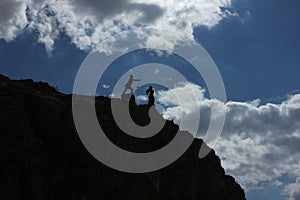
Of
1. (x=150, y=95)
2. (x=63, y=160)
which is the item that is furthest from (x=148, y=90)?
(x=63, y=160)

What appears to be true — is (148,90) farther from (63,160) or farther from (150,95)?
(63,160)

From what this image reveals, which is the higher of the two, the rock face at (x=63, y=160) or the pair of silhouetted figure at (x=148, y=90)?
the pair of silhouetted figure at (x=148, y=90)

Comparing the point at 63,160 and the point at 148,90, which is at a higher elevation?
the point at 148,90

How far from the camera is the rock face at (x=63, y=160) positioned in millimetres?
42812

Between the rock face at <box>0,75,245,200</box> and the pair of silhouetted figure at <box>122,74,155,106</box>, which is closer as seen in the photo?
the rock face at <box>0,75,245,200</box>

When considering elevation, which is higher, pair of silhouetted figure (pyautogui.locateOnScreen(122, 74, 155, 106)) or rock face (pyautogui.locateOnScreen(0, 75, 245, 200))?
pair of silhouetted figure (pyautogui.locateOnScreen(122, 74, 155, 106))

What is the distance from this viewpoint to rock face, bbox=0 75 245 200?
4281 centimetres

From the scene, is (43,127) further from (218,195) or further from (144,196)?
(218,195)

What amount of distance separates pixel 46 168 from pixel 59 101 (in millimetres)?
12477

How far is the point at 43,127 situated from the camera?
4966 cm

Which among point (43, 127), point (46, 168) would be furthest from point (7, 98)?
point (46, 168)

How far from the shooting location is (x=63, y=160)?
4762 centimetres

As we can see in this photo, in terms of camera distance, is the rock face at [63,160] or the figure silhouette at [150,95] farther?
the figure silhouette at [150,95]

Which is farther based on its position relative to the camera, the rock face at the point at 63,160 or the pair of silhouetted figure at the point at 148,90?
the pair of silhouetted figure at the point at 148,90
